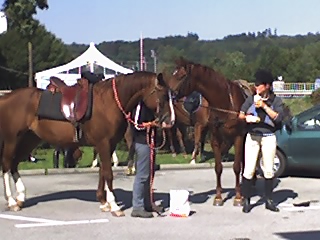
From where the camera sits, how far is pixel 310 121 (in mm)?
14406

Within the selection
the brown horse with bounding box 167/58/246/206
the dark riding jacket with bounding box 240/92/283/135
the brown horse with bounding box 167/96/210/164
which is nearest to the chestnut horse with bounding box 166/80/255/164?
the brown horse with bounding box 167/96/210/164

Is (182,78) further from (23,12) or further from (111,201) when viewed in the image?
(23,12)

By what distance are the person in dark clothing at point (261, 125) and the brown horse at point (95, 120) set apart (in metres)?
1.33

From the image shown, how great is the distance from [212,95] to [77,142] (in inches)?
84.6

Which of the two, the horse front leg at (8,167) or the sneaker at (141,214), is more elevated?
the horse front leg at (8,167)

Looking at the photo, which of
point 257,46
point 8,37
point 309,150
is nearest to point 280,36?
point 257,46

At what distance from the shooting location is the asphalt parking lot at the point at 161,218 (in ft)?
29.7

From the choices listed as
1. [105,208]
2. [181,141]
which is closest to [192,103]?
[105,208]

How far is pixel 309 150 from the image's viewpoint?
1420cm

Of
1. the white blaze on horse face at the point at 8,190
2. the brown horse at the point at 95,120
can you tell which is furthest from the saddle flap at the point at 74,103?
the white blaze on horse face at the point at 8,190

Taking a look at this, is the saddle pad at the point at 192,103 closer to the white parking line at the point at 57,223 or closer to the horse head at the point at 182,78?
the horse head at the point at 182,78

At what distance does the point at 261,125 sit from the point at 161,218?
1.99m

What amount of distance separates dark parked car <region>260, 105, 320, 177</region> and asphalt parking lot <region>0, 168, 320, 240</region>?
2.25 ft

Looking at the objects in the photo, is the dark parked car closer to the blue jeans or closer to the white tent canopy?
the blue jeans
